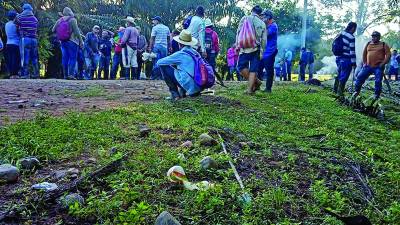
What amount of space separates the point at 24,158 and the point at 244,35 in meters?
5.28

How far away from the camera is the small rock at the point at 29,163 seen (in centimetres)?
266

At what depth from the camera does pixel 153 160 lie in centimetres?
286

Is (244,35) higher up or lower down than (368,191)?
higher up

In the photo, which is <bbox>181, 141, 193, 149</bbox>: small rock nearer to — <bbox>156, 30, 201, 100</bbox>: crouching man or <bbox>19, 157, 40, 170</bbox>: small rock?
<bbox>19, 157, 40, 170</bbox>: small rock

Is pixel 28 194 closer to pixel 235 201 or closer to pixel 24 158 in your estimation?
pixel 24 158

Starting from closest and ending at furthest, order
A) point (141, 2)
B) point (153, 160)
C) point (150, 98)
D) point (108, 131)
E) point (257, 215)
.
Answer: point (257, 215) < point (153, 160) < point (108, 131) < point (150, 98) < point (141, 2)

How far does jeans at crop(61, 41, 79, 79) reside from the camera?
33.1ft

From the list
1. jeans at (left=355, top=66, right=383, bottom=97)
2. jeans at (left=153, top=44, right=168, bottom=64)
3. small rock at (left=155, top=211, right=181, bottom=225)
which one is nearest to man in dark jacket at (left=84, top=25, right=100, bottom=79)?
jeans at (left=153, top=44, right=168, bottom=64)

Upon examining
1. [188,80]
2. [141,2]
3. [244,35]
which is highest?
[141,2]

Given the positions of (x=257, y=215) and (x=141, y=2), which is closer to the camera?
(x=257, y=215)

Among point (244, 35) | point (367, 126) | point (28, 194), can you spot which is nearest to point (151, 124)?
point (28, 194)

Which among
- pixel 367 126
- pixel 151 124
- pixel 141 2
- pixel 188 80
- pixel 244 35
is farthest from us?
pixel 141 2

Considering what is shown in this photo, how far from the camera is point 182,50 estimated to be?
6.21 m

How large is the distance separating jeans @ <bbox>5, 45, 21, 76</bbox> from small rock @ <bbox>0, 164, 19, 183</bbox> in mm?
8552
